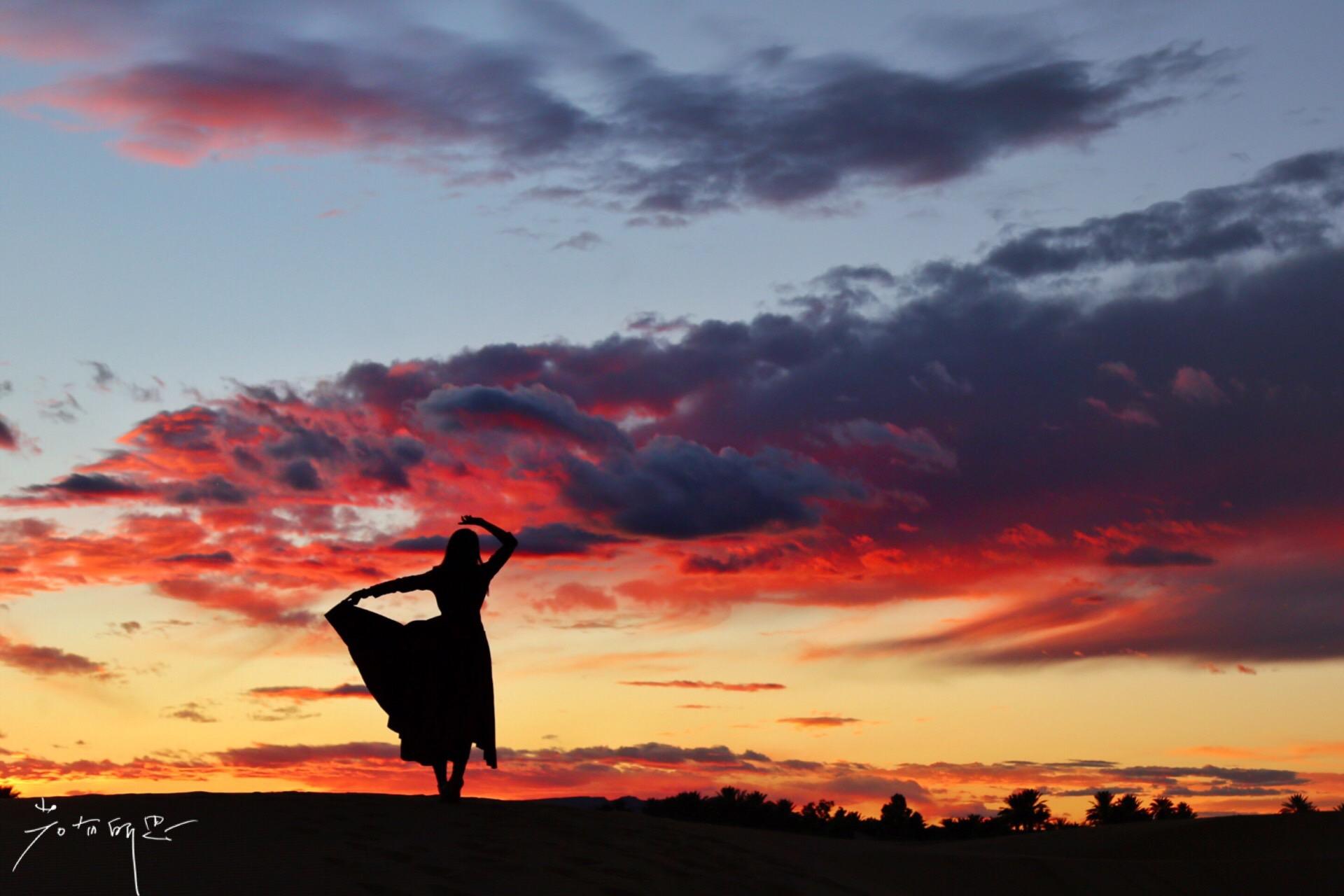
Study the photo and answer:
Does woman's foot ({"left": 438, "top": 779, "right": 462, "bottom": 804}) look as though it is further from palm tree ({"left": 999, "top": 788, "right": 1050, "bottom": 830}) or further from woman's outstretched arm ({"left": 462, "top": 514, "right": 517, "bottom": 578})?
palm tree ({"left": 999, "top": 788, "right": 1050, "bottom": 830})

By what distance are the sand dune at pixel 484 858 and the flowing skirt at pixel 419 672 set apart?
817 mm

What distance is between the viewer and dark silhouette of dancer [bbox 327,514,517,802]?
1508 cm

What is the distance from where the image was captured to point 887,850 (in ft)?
61.2

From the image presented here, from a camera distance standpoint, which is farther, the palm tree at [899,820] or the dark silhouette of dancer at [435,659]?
the palm tree at [899,820]

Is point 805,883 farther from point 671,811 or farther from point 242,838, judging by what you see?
point 671,811

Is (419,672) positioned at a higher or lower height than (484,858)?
higher

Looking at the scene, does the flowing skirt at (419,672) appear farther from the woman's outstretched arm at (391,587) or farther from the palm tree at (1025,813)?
the palm tree at (1025,813)

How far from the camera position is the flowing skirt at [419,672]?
15.1m

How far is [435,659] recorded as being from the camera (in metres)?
15.2

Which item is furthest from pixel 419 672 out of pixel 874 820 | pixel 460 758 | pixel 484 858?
pixel 874 820

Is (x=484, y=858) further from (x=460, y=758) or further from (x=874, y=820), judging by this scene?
(x=874, y=820)

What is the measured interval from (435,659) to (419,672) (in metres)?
0.24
